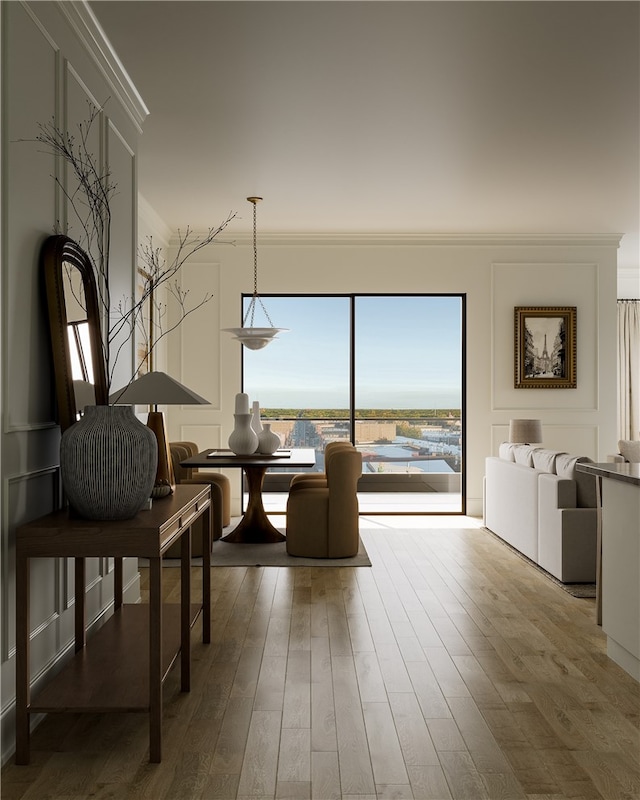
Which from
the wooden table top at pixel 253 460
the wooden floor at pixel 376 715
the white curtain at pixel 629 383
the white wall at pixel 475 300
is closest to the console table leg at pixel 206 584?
the wooden floor at pixel 376 715

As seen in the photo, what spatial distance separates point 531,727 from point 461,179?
14.6 feet

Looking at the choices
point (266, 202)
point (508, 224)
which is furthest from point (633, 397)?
point (266, 202)

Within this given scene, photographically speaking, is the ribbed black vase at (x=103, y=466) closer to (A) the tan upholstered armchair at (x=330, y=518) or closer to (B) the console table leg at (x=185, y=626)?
(B) the console table leg at (x=185, y=626)

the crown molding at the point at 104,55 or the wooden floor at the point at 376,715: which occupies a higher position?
the crown molding at the point at 104,55

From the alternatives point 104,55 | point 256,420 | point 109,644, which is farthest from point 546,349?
point 109,644

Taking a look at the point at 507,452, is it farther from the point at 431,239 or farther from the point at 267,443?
the point at 431,239

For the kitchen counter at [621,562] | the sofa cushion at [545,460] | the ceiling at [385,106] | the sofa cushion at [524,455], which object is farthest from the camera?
the sofa cushion at [524,455]

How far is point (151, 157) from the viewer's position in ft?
17.5

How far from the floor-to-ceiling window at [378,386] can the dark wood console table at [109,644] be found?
494 cm

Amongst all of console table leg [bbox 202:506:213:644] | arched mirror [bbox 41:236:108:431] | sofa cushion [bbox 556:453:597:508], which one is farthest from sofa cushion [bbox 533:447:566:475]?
arched mirror [bbox 41:236:108:431]

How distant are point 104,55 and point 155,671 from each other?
2.87m

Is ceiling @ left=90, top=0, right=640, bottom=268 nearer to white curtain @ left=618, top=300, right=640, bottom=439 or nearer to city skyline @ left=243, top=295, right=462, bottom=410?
city skyline @ left=243, top=295, right=462, bottom=410

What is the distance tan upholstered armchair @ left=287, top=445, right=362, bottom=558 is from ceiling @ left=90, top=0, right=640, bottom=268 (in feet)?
7.69

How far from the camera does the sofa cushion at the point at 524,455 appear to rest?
5800 mm
